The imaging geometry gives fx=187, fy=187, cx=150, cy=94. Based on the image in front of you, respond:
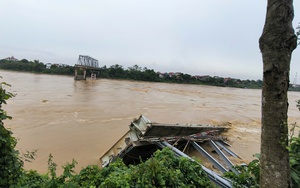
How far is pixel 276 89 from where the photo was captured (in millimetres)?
1276

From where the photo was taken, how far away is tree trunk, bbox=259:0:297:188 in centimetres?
122

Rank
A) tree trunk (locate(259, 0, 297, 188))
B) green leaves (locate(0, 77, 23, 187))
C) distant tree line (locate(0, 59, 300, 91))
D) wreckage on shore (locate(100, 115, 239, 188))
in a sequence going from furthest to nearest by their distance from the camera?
distant tree line (locate(0, 59, 300, 91)) < wreckage on shore (locate(100, 115, 239, 188)) < green leaves (locate(0, 77, 23, 187)) < tree trunk (locate(259, 0, 297, 188))

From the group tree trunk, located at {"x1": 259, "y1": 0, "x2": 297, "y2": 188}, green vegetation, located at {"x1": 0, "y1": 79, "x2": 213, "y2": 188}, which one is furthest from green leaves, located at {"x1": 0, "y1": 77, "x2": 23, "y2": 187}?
tree trunk, located at {"x1": 259, "y1": 0, "x2": 297, "y2": 188}

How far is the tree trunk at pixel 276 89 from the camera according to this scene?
1217 mm

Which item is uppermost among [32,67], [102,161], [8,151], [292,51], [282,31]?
[32,67]

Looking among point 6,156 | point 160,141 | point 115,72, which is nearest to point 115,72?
point 115,72

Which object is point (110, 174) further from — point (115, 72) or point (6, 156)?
point (115, 72)

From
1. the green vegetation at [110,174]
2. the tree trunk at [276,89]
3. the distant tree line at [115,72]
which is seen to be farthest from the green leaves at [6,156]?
the distant tree line at [115,72]

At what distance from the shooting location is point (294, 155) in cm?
206

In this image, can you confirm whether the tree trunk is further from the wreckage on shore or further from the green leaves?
the wreckage on shore

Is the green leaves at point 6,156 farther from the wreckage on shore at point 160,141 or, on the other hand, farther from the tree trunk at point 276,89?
the wreckage on shore at point 160,141

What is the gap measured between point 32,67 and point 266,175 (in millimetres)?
63209

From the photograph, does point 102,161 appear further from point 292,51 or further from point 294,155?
point 292,51

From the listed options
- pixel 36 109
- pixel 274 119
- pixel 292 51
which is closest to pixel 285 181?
pixel 274 119
